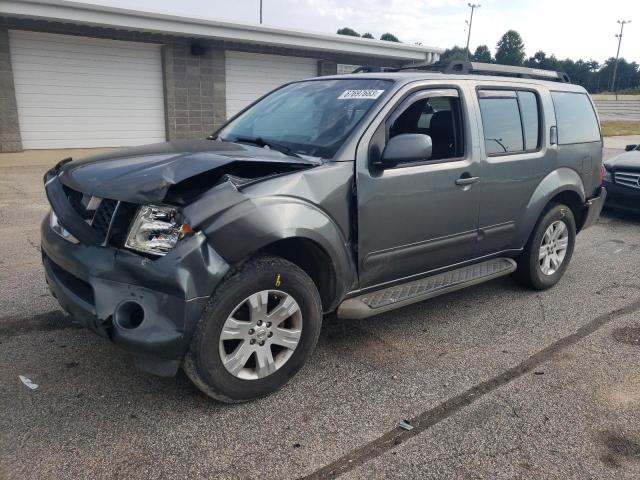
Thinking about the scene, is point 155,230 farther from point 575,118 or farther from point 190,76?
point 190,76

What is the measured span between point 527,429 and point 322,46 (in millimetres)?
16098

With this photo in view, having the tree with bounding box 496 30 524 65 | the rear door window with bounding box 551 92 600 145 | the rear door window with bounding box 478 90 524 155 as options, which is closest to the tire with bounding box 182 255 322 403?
the rear door window with bounding box 478 90 524 155

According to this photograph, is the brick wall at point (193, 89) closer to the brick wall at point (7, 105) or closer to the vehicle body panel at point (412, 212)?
the brick wall at point (7, 105)

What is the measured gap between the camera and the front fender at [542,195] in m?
4.69

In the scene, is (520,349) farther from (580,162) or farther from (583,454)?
(580,162)

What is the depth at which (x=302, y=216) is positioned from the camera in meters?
3.09

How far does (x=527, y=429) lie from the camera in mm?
2918

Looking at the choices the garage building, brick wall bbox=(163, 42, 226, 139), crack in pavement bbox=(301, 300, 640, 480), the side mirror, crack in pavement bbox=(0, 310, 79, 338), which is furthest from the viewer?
brick wall bbox=(163, 42, 226, 139)

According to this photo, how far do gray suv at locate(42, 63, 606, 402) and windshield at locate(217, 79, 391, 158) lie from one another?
15 millimetres

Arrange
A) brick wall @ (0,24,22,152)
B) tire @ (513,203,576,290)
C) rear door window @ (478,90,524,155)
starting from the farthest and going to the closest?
brick wall @ (0,24,22,152) < tire @ (513,203,576,290) < rear door window @ (478,90,524,155)

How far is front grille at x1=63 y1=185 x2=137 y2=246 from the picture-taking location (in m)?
2.83

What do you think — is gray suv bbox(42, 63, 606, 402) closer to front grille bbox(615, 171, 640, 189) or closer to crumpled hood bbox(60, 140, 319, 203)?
crumpled hood bbox(60, 140, 319, 203)

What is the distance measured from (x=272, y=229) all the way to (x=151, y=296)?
700 millimetres

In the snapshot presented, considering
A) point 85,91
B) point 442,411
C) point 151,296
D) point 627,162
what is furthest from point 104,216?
point 85,91
